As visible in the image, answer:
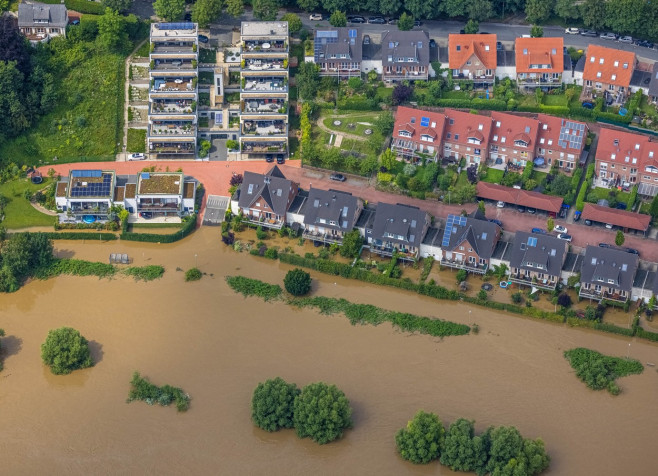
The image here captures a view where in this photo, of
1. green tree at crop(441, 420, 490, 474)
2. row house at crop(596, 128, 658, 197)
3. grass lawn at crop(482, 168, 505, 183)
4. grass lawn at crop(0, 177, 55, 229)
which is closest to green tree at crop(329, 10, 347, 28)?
grass lawn at crop(482, 168, 505, 183)

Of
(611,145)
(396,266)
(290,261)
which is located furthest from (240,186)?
(611,145)

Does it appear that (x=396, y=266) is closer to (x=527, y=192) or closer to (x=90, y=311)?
(x=527, y=192)

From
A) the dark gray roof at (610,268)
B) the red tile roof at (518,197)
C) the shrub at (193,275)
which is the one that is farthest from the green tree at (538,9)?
the shrub at (193,275)

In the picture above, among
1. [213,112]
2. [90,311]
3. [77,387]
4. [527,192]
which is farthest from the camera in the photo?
[213,112]

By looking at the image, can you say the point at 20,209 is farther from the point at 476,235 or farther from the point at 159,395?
the point at 476,235

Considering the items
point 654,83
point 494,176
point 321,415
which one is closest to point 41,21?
point 494,176

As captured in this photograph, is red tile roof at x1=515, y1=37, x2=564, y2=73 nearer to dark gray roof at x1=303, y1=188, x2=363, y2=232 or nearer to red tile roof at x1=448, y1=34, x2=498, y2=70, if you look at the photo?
red tile roof at x1=448, y1=34, x2=498, y2=70
